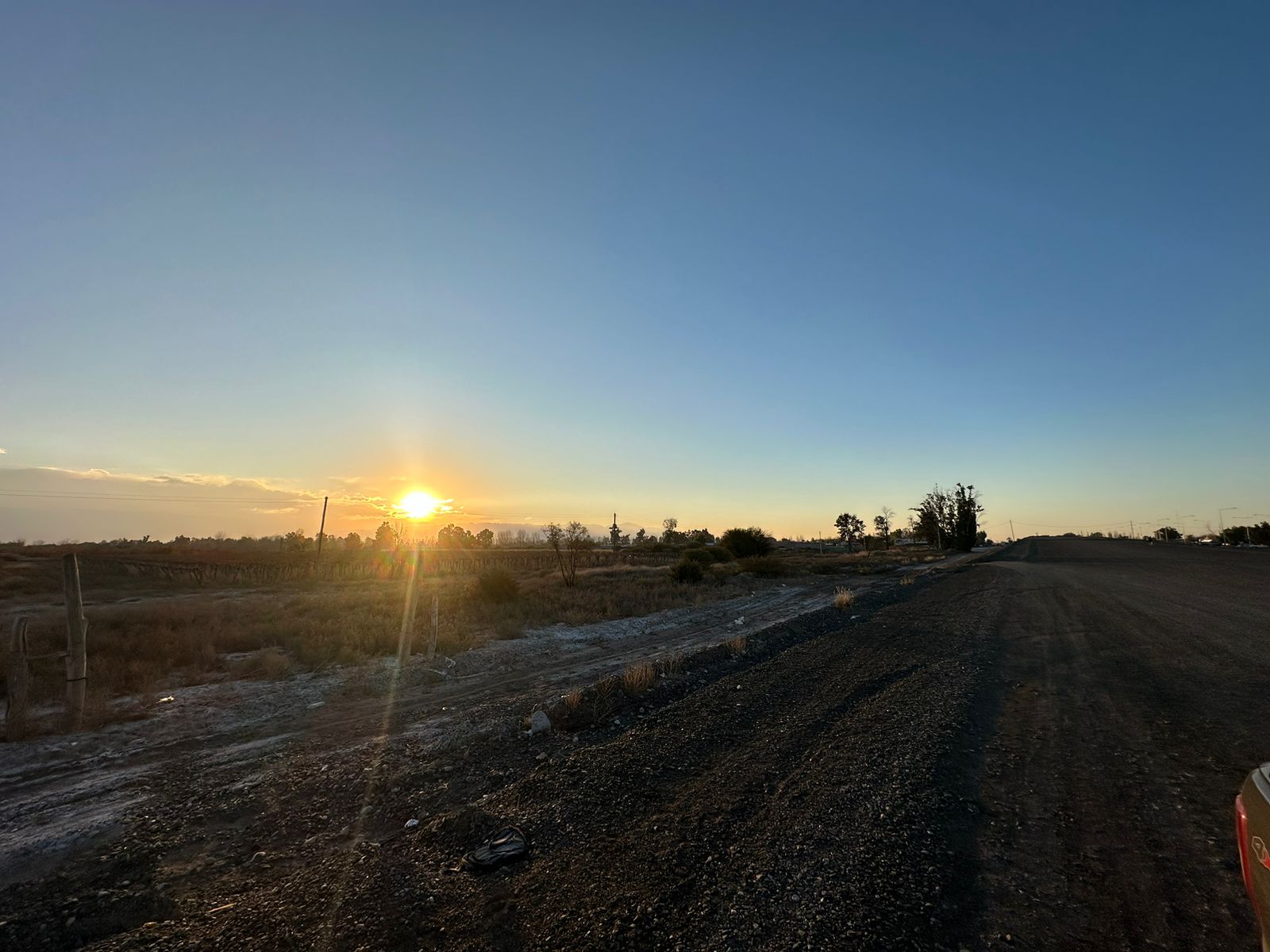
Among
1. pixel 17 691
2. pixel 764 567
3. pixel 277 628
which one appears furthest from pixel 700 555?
pixel 17 691

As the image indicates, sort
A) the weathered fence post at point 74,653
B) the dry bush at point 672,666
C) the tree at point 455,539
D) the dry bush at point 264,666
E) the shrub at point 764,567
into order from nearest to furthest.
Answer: the weathered fence post at point 74,653 < the dry bush at point 672,666 < the dry bush at point 264,666 < the shrub at point 764,567 < the tree at point 455,539

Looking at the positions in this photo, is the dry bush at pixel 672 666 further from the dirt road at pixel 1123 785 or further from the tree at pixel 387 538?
the tree at pixel 387 538

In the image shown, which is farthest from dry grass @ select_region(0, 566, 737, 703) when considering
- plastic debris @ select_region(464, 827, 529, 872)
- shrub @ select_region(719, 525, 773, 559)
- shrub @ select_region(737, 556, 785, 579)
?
shrub @ select_region(719, 525, 773, 559)

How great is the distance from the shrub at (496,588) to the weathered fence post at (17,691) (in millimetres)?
16168

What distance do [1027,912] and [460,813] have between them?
4795 millimetres

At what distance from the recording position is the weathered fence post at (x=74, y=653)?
963cm

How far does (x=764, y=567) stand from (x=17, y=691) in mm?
43358

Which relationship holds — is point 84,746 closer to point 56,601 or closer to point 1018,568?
point 56,601

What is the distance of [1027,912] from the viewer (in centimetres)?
379

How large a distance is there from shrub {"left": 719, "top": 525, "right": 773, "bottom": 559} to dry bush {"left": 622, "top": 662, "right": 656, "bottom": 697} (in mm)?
51029

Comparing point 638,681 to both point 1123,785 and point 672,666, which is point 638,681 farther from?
point 1123,785

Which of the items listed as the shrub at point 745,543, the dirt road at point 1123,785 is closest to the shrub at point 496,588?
the dirt road at point 1123,785

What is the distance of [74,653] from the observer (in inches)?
385

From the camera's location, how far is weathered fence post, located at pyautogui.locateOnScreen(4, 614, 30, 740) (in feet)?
29.7
